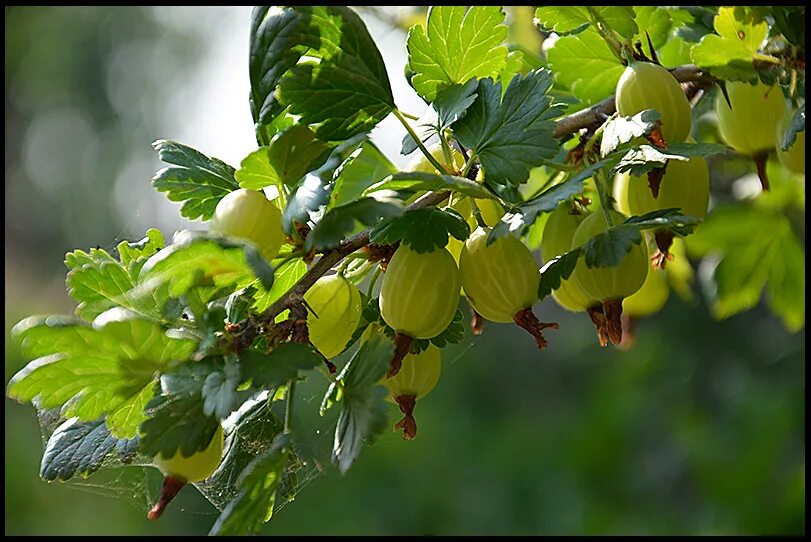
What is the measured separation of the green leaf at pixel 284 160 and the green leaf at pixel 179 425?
11 centimetres

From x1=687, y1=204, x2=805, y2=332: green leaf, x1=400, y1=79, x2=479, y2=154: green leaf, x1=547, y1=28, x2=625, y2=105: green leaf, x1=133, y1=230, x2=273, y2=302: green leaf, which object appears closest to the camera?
x1=133, y1=230, x2=273, y2=302: green leaf

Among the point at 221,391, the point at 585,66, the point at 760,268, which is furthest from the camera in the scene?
the point at 760,268

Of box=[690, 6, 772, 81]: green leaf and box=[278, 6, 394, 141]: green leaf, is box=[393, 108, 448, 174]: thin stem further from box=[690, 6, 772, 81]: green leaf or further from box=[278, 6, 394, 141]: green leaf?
box=[690, 6, 772, 81]: green leaf

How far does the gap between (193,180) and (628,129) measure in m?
0.26

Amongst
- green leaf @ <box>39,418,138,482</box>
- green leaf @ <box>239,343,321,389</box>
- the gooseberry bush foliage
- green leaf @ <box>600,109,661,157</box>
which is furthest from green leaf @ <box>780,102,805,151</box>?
green leaf @ <box>39,418,138,482</box>

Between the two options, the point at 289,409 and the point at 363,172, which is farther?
the point at 363,172

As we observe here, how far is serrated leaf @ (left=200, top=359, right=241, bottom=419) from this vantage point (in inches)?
15.7

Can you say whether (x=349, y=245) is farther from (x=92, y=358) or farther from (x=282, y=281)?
(x=92, y=358)

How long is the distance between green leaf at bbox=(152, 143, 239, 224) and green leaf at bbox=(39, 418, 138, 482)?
0.45 feet

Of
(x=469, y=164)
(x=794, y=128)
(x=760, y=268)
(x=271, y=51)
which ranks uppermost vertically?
(x=271, y=51)

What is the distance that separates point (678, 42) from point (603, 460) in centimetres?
176

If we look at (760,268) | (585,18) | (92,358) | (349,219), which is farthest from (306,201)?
(760,268)

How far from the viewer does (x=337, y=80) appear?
0.51 m

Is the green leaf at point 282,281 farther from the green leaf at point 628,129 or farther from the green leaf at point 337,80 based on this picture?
the green leaf at point 628,129
